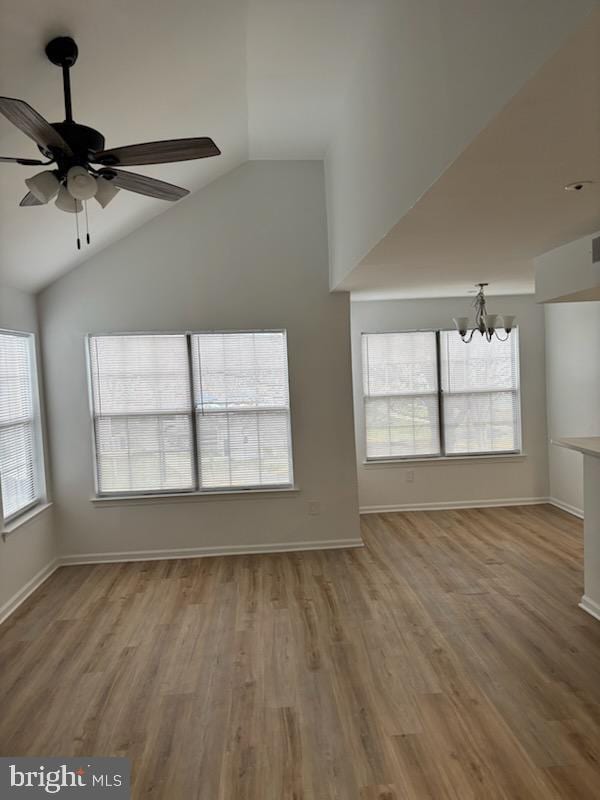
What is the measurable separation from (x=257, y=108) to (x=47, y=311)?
2.58 meters

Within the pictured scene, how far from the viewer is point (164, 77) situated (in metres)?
3.04

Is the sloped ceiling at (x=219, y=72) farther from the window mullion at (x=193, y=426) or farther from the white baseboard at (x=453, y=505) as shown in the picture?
the white baseboard at (x=453, y=505)

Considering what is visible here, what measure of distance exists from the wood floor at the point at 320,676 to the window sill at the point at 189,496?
0.57 m

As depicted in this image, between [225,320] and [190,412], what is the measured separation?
90 cm

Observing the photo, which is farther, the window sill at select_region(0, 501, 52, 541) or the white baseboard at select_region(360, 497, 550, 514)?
the white baseboard at select_region(360, 497, 550, 514)

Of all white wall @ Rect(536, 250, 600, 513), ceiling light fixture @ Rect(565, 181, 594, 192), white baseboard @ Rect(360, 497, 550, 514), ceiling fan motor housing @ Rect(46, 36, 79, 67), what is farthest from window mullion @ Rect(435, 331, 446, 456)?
ceiling fan motor housing @ Rect(46, 36, 79, 67)

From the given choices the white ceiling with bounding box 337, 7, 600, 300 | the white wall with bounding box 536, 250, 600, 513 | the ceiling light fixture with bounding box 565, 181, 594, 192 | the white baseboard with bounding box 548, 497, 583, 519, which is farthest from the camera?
the white baseboard with bounding box 548, 497, 583, 519

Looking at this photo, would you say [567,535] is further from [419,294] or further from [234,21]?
[234,21]

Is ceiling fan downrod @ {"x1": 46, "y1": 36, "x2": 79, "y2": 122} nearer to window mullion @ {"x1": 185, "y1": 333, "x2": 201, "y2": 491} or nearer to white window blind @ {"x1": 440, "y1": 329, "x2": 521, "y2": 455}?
window mullion @ {"x1": 185, "y1": 333, "x2": 201, "y2": 491}

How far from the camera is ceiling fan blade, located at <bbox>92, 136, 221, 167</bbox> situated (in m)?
2.21

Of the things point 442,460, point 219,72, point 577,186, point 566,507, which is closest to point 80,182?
point 219,72

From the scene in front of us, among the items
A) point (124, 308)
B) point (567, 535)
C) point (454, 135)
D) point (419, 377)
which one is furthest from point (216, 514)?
point (454, 135)

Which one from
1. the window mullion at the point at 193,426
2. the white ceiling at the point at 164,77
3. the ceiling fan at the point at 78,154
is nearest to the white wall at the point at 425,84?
the white ceiling at the point at 164,77

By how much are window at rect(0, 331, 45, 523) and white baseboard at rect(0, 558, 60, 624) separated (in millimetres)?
574
